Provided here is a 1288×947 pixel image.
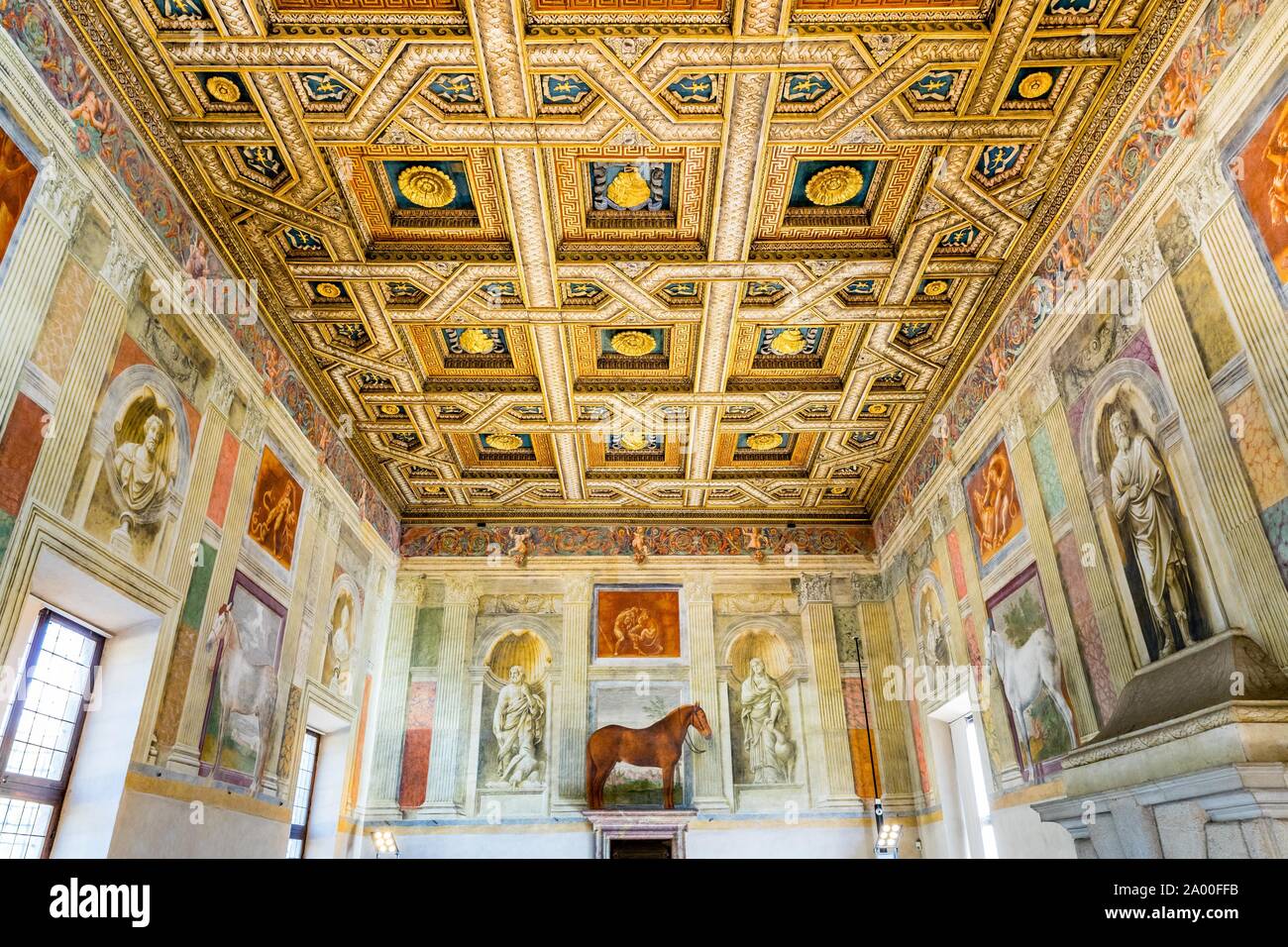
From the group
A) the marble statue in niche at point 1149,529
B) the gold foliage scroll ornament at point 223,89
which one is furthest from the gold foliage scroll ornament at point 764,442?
the gold foliage scroll ornament at point 223,89

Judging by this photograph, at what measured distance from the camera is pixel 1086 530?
880 cm

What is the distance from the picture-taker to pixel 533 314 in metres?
11.1

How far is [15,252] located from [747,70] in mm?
6302

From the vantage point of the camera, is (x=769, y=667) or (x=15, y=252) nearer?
(x=15, y=252)

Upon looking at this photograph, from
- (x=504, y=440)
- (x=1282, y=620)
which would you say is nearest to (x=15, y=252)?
(x=504, y=440)

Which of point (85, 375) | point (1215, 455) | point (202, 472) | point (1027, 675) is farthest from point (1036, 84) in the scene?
point (202, 472)

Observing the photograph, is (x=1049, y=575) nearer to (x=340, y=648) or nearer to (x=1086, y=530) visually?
(x=1086, y=530)

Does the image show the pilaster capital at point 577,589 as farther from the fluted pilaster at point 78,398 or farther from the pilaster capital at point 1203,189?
the pilaster capital at point 1203,189

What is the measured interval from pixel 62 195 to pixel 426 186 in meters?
3.49

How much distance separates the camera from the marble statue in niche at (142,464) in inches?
312

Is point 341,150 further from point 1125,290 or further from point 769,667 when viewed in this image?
point 769,667

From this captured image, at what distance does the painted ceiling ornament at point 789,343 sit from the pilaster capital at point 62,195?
27.3ft

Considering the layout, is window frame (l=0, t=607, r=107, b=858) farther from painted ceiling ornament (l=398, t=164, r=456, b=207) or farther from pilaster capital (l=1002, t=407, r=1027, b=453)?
pilaster capital (l=1002, t=407, r=1027, b=453)

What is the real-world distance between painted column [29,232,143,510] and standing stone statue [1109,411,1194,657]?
31.5 feet
